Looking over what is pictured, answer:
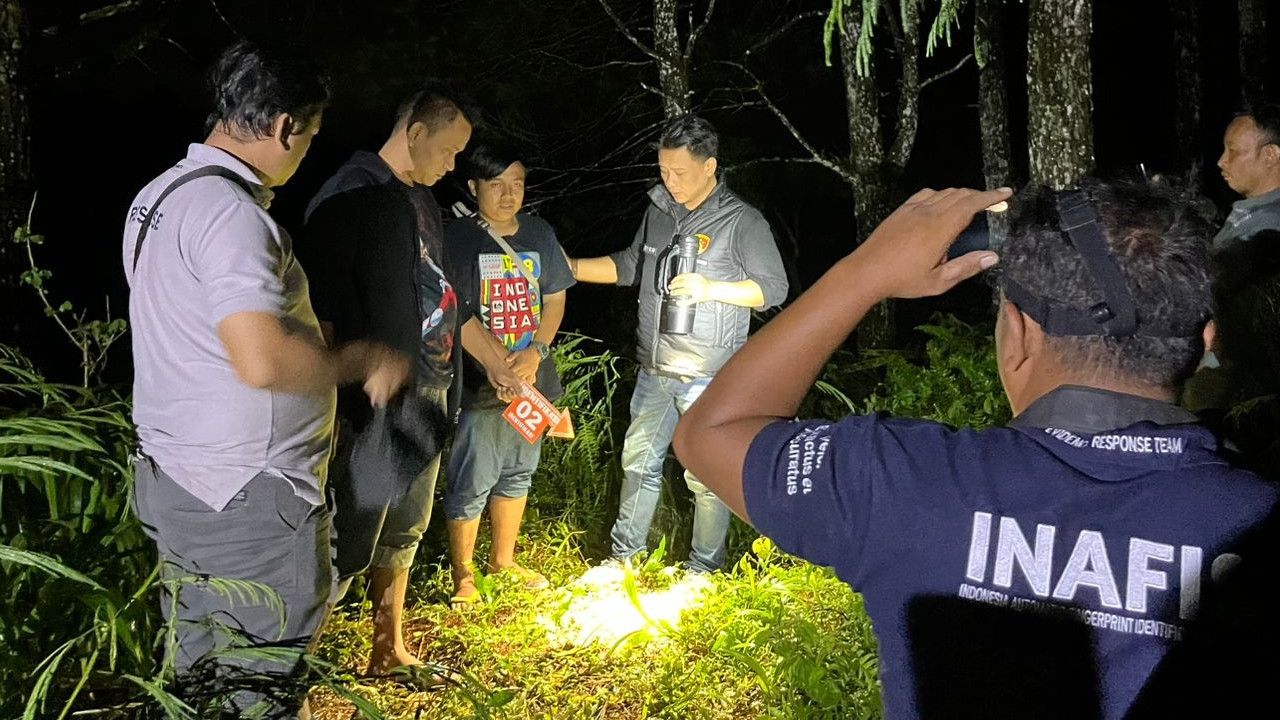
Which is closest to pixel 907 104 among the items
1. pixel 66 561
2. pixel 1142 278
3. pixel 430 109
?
pixel 430 109

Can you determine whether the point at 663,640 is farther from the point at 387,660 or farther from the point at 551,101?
the point at 551,101

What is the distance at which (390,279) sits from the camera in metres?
3.25

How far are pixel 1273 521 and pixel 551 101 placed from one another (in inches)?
422

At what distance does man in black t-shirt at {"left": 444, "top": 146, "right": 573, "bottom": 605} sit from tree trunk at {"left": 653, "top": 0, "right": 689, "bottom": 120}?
3.20m

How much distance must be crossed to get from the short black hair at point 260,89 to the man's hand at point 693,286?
2.05 meters

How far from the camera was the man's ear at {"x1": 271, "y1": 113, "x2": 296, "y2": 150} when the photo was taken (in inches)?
99.7

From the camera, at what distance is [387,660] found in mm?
3740

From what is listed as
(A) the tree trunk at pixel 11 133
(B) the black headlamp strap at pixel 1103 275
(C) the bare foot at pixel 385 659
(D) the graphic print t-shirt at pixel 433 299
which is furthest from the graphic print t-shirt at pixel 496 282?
(B) the black headlamp strap at pixel 1103 275

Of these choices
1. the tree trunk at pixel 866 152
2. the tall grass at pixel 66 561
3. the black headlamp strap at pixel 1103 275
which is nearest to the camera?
the black headlamp strap at pixel 1103 275

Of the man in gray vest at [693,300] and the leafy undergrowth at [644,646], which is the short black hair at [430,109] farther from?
the leafy undergrowth at [644,646]

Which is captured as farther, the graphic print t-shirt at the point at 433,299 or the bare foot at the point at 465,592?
the bare foot at the point at 465,592

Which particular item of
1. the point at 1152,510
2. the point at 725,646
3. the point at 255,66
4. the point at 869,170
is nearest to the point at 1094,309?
the point at 1152,510

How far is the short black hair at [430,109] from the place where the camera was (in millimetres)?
3496

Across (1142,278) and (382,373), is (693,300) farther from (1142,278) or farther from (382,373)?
(1142,278)
